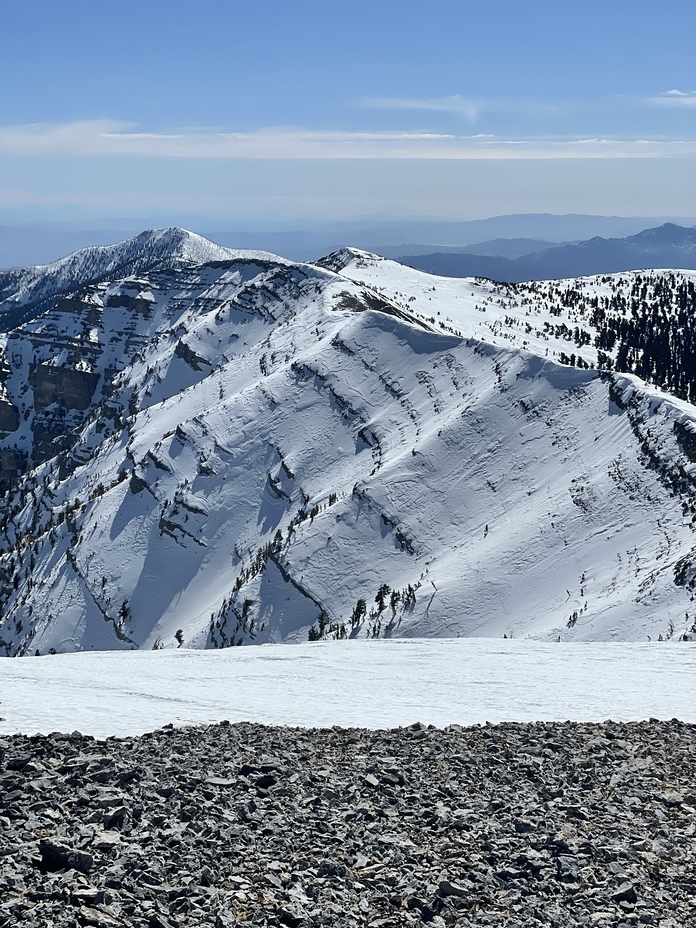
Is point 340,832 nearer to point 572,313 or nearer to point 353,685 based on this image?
point 353,685

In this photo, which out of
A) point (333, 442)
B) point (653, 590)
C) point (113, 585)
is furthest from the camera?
point (113, 585)

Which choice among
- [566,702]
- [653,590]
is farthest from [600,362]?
[566,702]

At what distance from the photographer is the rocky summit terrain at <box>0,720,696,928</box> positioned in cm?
1167

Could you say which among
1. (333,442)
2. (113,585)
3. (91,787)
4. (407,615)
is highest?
(91,787)

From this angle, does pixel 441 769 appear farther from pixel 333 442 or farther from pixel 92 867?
pixel 333 442

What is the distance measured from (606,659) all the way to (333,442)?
70505mm

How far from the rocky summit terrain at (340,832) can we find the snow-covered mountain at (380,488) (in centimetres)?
2716

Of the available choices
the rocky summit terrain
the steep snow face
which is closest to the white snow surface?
the rocky summit terrain

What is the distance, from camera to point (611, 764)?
18172 millimetres

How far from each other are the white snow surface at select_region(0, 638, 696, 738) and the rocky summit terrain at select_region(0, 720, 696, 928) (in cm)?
347

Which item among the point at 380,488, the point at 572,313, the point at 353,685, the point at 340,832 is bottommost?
the point at 380,488

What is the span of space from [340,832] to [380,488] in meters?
69.1

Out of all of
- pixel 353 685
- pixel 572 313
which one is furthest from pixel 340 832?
pixel 572 313

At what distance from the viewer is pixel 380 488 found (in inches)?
3265
